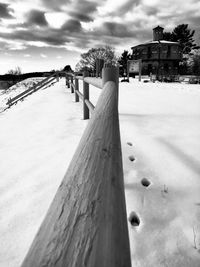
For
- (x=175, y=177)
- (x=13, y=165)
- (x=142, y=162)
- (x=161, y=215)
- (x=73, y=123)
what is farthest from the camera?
(x=73, y=123)

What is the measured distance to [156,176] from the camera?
6.38ft

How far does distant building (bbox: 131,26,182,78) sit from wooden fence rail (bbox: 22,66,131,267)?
123 feet

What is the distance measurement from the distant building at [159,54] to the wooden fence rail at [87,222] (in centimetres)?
3744

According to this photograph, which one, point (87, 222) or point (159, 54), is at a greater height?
point (159, 54)

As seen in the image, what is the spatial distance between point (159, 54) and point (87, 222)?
39951mm

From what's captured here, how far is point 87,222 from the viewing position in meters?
0.43

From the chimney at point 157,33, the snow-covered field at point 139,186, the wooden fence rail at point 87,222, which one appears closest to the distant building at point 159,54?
the chimney at point 157,33

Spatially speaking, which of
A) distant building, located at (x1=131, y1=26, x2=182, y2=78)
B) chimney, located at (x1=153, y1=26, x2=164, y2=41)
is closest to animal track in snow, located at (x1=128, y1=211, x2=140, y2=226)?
distant building, located at (x1=131, y1=26, x2=182, y2=78)

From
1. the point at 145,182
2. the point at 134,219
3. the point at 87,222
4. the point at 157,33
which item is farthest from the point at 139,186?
the point at 157,33

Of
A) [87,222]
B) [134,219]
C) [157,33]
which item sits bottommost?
[134,219]

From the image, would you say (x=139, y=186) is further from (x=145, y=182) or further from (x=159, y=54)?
(x=159, y=54)

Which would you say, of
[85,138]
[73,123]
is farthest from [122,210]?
[73,123]

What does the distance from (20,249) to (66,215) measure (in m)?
1.06

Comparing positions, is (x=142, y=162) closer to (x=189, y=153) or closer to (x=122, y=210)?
(x=189, y=153)
